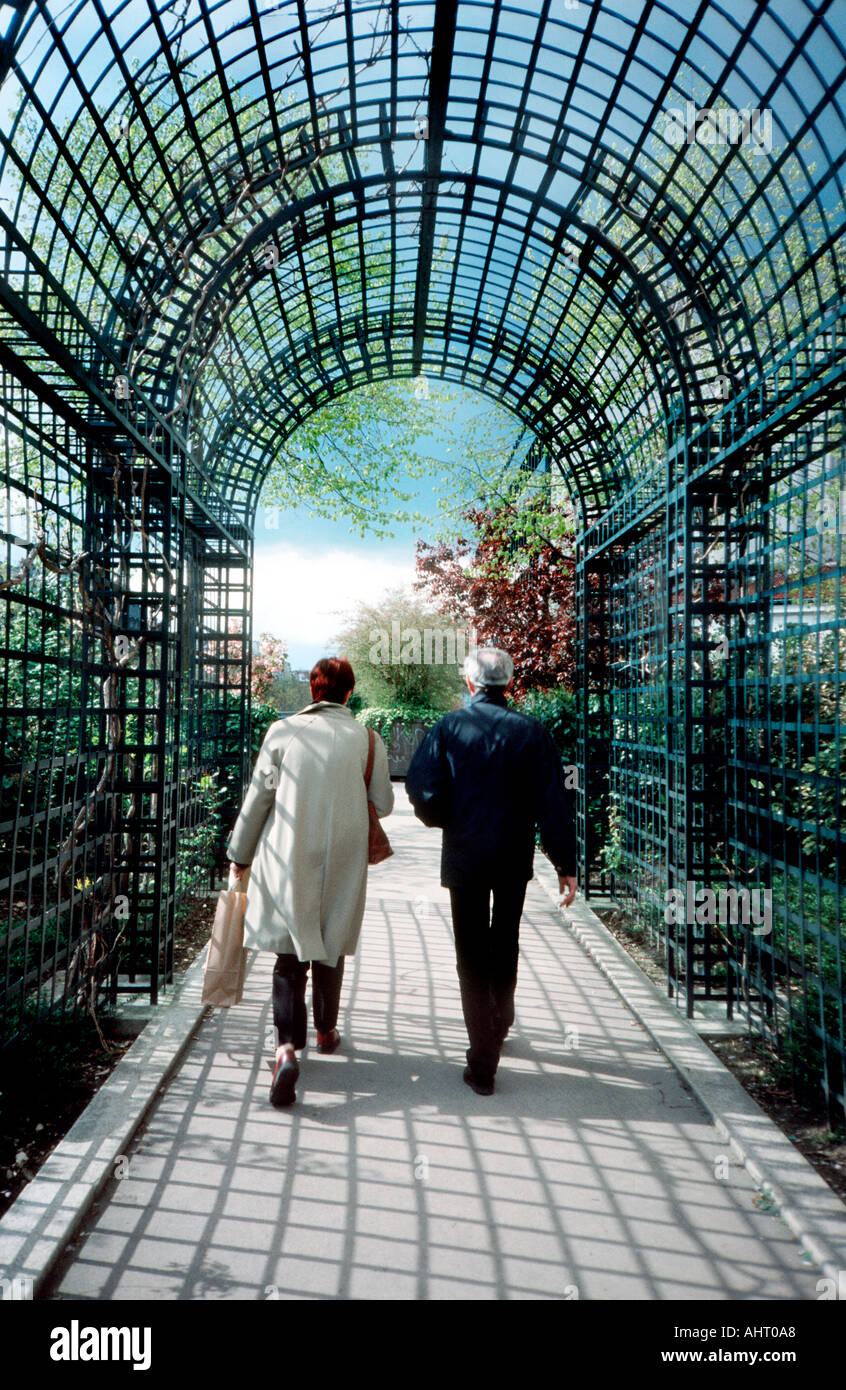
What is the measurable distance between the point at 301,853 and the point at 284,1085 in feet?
3.10

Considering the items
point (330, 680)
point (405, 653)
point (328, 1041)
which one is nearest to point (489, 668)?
point (330, 680)

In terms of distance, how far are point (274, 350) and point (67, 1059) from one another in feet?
21.5

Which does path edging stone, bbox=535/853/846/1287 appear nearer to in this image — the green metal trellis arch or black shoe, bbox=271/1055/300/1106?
the green metal trellis arch

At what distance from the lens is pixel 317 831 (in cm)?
372

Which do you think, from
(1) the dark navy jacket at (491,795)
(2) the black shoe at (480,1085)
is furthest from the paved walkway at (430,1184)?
(1) the dark navy jacket at (491,795)

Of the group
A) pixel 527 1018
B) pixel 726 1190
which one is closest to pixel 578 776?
pixel 527 1018

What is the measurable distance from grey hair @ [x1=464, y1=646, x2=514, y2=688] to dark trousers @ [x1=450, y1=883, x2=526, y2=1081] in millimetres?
938

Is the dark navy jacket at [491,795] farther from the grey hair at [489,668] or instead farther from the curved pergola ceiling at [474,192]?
the curved pergola ceiling at [474,192]

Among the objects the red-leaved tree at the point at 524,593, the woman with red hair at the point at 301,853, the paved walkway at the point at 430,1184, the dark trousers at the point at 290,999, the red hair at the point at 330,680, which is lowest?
the paved walkway at the point at 430,1184

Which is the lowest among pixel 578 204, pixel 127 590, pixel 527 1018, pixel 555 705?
pixel 527 1018

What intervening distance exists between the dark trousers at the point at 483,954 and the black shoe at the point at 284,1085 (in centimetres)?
77

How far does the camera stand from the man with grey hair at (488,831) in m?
3.70

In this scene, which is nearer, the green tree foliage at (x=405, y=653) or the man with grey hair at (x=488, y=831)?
the man with grey hair at (x=488, y=831)
